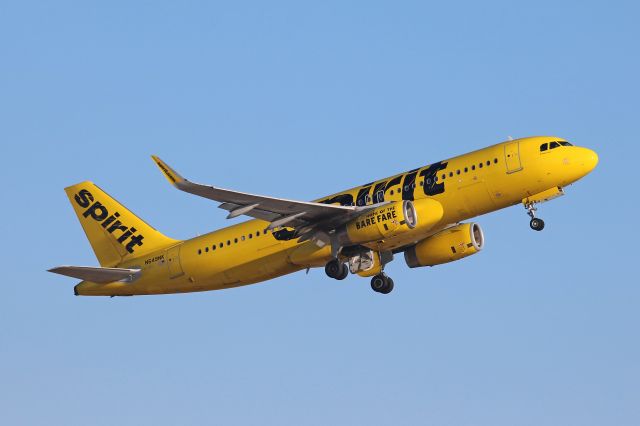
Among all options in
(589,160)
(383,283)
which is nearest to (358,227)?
(383,283)

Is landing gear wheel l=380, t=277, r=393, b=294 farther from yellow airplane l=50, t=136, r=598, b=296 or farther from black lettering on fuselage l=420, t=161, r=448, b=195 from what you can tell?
black lettering on fuselage l=420, t=161, r=448, b=195

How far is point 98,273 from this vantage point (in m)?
61.7

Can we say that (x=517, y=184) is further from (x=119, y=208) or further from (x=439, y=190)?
(x=119, y=208)

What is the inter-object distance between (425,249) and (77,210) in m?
18.7

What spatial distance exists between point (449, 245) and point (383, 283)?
3732 millimetres

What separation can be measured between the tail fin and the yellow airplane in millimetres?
160

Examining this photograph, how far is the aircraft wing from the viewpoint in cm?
5172

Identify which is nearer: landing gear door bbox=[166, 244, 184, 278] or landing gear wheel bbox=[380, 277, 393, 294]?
landing gear door bbox=[166, 244, 184, 278]

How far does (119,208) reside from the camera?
66.9 metres

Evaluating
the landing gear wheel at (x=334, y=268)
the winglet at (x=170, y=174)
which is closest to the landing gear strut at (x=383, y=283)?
the landing gear wheel at (x=334, y=268)

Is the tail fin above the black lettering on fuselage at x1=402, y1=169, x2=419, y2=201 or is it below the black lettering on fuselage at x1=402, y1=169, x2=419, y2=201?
above

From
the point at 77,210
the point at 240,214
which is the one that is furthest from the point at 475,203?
the point at 77,210

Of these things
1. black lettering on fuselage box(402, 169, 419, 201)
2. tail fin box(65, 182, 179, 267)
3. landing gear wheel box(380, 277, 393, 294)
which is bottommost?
landing gear wheel box(380, 277, 393, 294)

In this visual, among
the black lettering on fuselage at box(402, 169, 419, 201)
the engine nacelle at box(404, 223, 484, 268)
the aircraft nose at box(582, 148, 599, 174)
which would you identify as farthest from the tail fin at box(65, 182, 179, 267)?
the aircraft nose at box(582, 148, 599, 174)
